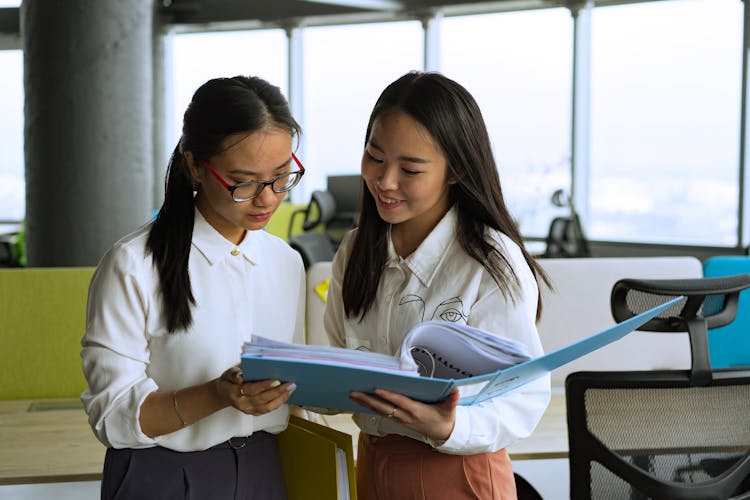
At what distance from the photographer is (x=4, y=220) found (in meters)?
11.7

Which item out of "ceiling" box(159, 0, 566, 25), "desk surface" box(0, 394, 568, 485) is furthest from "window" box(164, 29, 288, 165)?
"desk surface" box(0, 394, 568, 485)

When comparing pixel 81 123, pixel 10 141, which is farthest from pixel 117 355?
pixel 10 141

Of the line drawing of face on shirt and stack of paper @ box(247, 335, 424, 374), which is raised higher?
the line drawing of face on shirt

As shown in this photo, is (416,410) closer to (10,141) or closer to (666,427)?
(666,427)

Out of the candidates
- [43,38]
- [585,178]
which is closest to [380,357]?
[43,38]

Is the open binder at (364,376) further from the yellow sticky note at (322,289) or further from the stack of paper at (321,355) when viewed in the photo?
the yellow sticky note at (322,289)

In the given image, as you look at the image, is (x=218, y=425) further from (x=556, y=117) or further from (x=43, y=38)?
(x=556, y=117)

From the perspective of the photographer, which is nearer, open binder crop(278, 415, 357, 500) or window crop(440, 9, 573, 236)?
open binder crop(278, 415, 357, 500)

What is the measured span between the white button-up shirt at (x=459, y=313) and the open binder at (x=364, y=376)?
11 centimetres

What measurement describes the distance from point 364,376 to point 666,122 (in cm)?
831

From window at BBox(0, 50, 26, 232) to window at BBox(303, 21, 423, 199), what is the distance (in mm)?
4083

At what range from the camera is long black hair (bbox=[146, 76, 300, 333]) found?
1.29m

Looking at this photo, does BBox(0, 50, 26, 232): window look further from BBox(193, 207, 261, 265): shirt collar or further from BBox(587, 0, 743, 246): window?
BBox(193, 207, 261, 265): shirt collar

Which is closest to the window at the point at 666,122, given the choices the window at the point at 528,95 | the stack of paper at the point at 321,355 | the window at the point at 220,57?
the window at the point at 528,95
